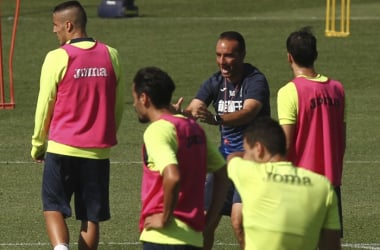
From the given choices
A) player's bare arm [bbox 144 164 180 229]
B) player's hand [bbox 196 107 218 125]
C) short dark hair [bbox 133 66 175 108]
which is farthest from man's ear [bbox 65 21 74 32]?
player's bare arm [bbox 144 164 180 229]

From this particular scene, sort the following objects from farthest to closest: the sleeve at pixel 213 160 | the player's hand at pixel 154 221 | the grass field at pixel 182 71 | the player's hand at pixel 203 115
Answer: the grass field at pixel 182 71 < the player's hand at pixel 203 115 < the sleeve at pixel 213 160 < the player's hand at pixel 154 221

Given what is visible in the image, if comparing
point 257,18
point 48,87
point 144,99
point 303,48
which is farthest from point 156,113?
point 257,18

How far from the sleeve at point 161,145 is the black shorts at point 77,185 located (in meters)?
2.58

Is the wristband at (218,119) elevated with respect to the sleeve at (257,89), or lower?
lower

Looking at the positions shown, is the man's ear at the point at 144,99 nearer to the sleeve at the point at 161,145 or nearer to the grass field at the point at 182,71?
the sleeve at the point at 161,145

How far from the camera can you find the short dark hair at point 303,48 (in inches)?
407

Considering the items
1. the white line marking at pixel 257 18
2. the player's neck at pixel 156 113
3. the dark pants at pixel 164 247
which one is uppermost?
the player's neck at pixel 156 113

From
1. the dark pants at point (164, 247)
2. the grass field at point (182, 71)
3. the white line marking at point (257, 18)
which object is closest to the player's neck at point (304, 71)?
the dark pants at point (164, 247)

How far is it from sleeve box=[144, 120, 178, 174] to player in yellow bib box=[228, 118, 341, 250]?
46 centimetres

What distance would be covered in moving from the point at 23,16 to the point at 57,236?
27.6 m

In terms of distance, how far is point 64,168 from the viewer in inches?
438

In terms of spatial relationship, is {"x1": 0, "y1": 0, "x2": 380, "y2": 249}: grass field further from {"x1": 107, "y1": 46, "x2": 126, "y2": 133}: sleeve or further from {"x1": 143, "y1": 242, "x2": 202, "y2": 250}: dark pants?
{"x1": 143, "y1": 242, "x2": 202, "y2": 250}: dark pants

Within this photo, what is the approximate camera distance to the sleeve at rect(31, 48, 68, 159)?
10922 millimetres

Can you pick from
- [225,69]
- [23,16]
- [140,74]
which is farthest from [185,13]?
[140,74]
